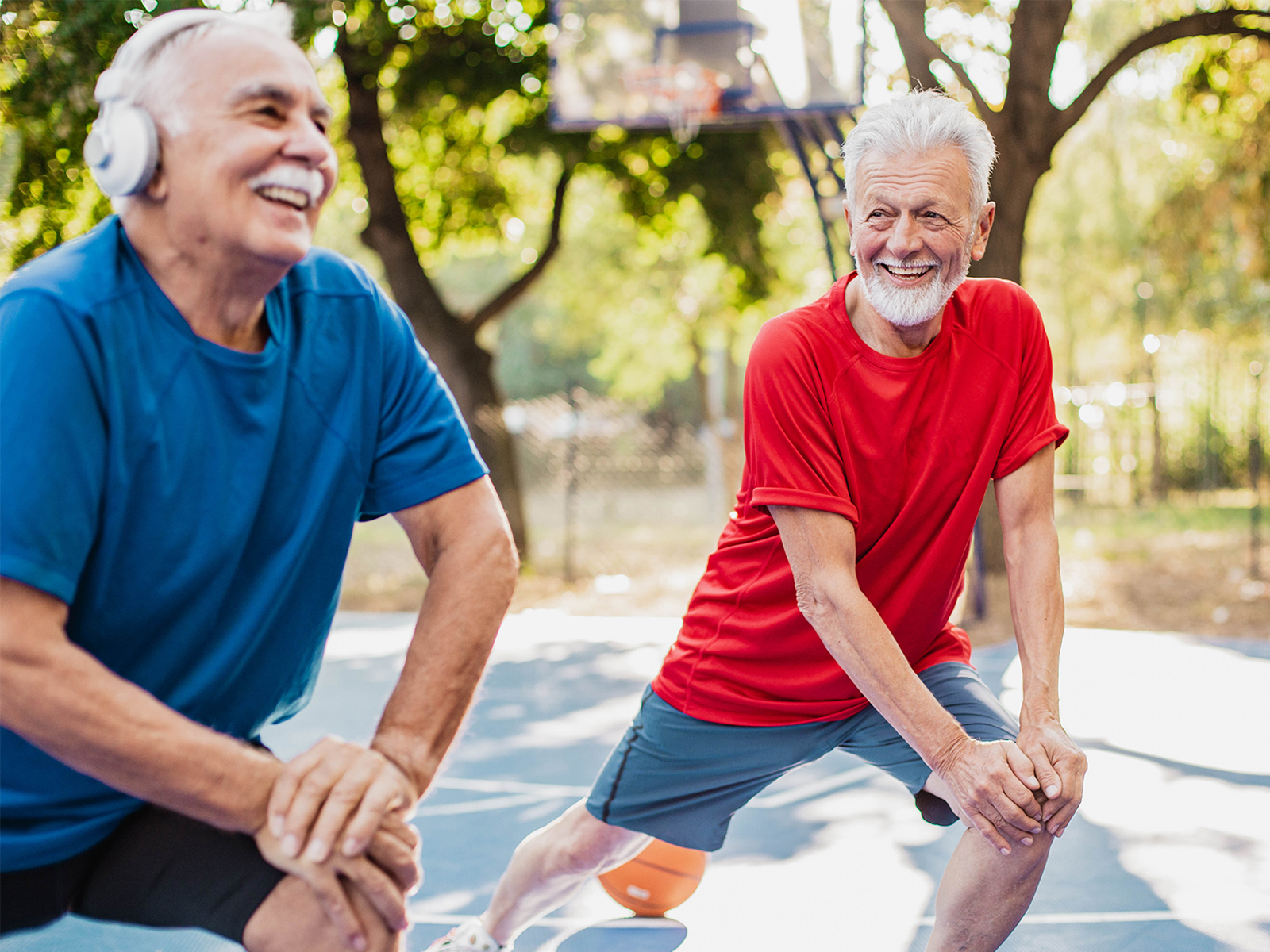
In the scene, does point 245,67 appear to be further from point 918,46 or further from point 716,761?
point 918,46

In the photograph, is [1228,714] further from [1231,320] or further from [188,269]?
[1231,320]

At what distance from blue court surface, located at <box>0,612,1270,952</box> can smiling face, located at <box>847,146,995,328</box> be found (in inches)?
68.9

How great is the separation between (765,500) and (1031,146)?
770 cm

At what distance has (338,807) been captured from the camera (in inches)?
59.7

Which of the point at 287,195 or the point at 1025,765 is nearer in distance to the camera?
the point at 287,195

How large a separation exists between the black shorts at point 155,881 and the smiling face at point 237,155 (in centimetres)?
84

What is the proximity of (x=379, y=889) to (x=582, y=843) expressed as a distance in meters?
1.30

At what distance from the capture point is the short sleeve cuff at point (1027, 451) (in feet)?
8.39

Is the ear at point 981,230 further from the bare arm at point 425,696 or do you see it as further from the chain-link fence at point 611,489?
the chain-link fence at point 611,489

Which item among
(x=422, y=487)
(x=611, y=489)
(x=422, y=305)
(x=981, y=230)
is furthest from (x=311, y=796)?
(x=611, y=489)

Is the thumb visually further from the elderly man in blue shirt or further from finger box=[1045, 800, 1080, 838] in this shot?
the elderly man in blue shirt

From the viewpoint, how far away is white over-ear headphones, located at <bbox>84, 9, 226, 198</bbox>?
1.54m

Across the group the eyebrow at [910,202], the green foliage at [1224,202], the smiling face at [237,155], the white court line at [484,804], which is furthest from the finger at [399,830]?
the green foliage at [1224,202]

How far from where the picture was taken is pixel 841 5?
913 cm
